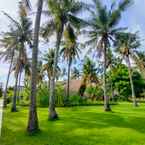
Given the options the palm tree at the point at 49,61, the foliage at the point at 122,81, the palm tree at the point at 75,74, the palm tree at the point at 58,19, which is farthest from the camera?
the palm tree at the point at 75,74

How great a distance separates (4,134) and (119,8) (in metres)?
21.2

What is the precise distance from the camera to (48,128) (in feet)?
65.5

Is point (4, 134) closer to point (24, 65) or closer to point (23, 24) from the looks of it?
point (23, 24)

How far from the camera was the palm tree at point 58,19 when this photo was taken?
2570cm

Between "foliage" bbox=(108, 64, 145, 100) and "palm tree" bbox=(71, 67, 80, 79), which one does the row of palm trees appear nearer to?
"foliage" bbox=(108, 64, 145, 100)

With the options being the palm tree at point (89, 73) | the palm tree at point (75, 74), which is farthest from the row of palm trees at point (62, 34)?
the palm tree at point (75, 74)

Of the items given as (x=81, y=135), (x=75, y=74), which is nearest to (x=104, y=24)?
(x=81, y=135)

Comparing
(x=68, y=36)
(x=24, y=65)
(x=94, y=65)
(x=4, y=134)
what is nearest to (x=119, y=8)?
(x=68, y=36)

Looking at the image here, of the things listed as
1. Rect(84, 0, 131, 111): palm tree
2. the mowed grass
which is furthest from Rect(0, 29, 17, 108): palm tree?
the mowed grass

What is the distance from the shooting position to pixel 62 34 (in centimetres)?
2703

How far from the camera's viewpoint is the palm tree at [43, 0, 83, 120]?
25.7 meters

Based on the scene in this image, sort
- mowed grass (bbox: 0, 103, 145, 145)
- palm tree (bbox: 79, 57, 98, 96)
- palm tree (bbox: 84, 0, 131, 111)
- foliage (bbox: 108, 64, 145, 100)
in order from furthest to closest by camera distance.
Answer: foliage (bbox: 108, 64, 145, 100) → palm tree (bbox: 79, 57, 98, 96) → palm tree (bbox: 84, 0, 131, 111) → mowed grass (bbox: 0, 103, 145, 145)

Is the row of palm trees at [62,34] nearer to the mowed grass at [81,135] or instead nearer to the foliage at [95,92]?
the mowed grass at [81,135]

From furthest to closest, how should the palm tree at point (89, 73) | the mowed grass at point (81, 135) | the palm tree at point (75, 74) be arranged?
the palm tree at point (75, 74), the palm tree at point (89, 73), the mowed grass at point (81, 135)
